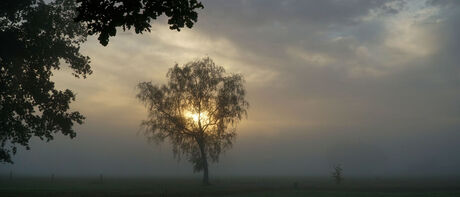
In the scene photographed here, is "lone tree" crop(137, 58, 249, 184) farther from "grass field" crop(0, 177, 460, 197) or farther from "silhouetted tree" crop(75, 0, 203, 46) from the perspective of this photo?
"silhouetted tree" crop(75, 0, 203, 46)

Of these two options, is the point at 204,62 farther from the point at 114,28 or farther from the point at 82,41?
the point at 114,28

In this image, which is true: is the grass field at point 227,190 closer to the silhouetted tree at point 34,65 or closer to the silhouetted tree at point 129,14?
the silhouetted tree at point 34,65

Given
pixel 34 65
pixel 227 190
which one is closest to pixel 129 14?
pixel 34 65

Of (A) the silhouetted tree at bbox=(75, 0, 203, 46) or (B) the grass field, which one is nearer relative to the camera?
(A) the silhouetted tree at bbox=(75, 0, 203, 46)

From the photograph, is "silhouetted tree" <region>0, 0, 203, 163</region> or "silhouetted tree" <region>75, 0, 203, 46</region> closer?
"silhouetted tree" <region>75, 0, 203, 46</region>

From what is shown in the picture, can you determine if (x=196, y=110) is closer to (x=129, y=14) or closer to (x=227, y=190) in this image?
(x=227, y=190)

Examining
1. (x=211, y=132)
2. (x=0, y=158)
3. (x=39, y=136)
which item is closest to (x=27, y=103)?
(x=39, y=136)

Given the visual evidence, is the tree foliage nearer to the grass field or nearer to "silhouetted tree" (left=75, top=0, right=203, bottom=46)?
the grass field

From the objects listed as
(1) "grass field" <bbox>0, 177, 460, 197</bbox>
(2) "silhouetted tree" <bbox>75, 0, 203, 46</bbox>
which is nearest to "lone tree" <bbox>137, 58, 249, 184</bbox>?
(1) "grass field" <bbox>0, 177, 460, 197</bbox>

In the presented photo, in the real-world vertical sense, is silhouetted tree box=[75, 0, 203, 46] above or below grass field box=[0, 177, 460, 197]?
above

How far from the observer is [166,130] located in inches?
2226

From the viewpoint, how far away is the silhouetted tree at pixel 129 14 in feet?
28.1

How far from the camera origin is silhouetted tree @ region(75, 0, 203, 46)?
28.1ft

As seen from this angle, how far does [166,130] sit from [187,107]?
4.67 meters
